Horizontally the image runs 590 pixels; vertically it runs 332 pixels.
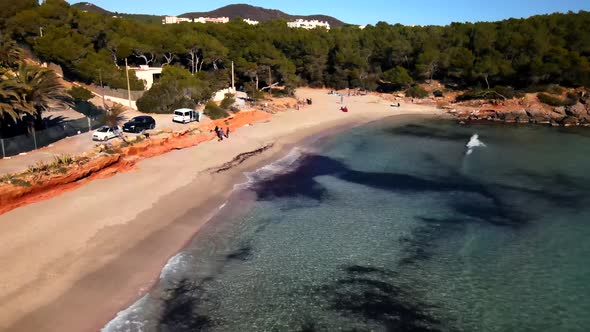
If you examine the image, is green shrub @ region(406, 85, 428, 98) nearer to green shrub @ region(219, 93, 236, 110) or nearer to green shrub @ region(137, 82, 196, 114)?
green shrub @ region(219, 93, 236, 110)

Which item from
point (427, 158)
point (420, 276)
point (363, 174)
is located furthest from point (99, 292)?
point (427, 158)

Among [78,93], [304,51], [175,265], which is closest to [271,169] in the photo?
[175,265]

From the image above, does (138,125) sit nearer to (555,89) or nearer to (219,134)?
(219,134)

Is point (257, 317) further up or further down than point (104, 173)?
further down

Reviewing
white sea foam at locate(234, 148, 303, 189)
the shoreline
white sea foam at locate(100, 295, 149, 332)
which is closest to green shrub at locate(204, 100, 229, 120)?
the shoreline

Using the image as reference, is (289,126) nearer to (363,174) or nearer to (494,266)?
(363,174)
